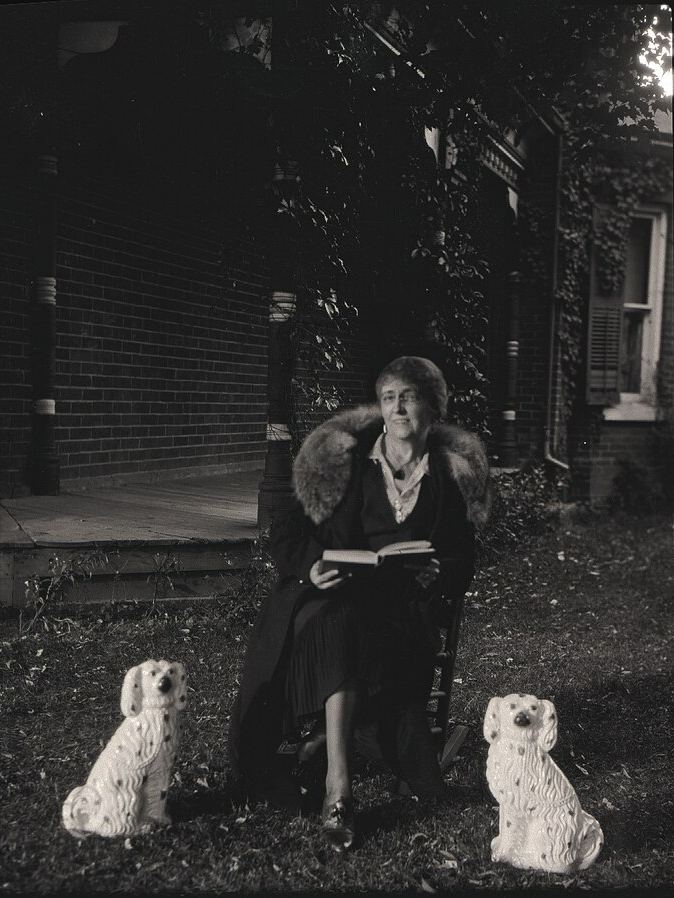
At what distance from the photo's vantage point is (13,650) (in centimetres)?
312

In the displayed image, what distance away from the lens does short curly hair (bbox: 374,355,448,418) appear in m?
2.44

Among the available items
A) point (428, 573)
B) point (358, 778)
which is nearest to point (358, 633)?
point (428, 573)

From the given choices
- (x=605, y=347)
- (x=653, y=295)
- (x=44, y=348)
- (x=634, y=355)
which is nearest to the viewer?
(x=44, y=348)

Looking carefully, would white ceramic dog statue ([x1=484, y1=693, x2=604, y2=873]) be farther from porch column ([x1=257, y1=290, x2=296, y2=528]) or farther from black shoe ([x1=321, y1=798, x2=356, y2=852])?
porch column ([x1=257, y1=290, x2=296, y2=528])

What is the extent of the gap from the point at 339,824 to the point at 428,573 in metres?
0.73

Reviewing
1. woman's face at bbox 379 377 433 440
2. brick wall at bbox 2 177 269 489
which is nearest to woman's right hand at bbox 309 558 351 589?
woman's face at bbox 379 377 433 440

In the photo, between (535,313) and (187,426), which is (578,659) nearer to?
(535,313)

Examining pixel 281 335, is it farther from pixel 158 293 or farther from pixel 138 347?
pixel 138 347

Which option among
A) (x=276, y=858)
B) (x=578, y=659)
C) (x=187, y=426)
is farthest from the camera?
(x=187, y=426)

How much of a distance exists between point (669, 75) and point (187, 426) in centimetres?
322

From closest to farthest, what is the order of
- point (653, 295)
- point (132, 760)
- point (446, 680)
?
point (132, 760), point (446, 680), point (653, 295)

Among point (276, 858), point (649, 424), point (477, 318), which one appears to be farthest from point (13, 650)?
point (649, 424)

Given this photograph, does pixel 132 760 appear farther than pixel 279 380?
No

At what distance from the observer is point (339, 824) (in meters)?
2.38
